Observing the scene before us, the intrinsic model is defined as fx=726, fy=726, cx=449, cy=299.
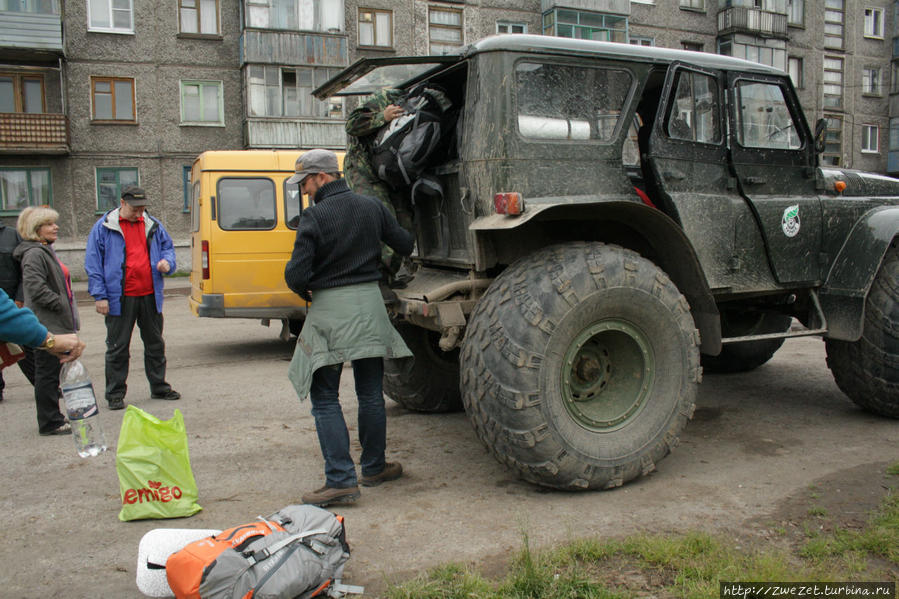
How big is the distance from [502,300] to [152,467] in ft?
6.68

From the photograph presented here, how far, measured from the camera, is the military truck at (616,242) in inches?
151

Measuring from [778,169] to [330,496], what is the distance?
3.70m

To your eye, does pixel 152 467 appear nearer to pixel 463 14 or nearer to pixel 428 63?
pixel 428 63

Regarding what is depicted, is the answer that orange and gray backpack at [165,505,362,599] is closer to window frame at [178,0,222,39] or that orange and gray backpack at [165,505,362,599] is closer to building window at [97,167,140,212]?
building window at [97,167,140,212]

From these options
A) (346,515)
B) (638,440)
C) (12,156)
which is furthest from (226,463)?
(12,156)

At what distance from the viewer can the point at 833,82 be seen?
35406 millimetres

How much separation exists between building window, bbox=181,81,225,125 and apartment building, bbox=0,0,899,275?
45mm

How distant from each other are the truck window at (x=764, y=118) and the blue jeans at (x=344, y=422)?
2.93m

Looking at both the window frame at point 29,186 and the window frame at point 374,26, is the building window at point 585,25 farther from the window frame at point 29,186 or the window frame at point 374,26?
the window frame at point 29,186

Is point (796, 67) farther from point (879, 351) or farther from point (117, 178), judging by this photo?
point (879, 351)

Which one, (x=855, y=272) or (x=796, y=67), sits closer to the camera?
(x=855, y=272)

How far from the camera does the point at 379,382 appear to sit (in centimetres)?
417

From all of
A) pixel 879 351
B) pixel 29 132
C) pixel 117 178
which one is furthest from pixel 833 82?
pixel 879 351

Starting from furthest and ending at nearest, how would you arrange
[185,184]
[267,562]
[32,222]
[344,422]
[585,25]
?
1. [585,25]
2. [185,184]
3. [32,222]
4. [344,422]
5. [267,562]
